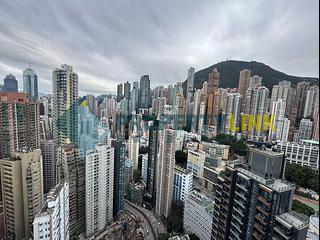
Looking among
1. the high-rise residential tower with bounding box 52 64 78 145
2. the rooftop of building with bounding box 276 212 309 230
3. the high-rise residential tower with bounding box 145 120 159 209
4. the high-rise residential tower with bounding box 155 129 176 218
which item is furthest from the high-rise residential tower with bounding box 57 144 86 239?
the rooftop of building with bounding box 276 212 309 230

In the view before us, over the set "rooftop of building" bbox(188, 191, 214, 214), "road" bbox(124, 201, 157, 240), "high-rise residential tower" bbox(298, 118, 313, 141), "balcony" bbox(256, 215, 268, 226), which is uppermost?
"high-rise residential tower" bbox(298, 118, 313, 141)

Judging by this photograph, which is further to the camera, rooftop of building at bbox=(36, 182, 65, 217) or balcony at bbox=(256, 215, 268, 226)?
rooftop of building at bbox=(36, 182, 65, 217)

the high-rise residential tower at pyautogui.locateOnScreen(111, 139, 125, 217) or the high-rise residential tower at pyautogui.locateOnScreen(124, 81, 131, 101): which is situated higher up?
the high-rise residential tower at pyautogui.locateOnScreen(124, 81, 131, 101)

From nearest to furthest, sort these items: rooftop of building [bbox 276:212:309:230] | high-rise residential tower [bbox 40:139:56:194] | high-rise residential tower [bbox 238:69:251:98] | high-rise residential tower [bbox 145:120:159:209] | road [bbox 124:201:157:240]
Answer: rooftop of building [bbox 276:212:309:230], road [bbox 124:201:157:240], high-rise residential tower [bbox 40:139:56:194], high-rise residential tower [bbox 145:120:159:209], high-rise residential tower [bbox 238:69:251:98]

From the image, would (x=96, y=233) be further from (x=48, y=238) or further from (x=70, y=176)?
(x=48, y=238)

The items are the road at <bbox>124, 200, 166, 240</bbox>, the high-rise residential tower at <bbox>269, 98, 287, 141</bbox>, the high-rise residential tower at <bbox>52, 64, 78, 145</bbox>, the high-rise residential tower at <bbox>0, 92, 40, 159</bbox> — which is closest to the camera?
the road at <bbox>124, 200, 166, 240</bbox>

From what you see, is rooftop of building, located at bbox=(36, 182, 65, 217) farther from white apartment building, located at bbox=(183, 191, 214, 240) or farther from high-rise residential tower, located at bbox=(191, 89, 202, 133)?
high-rise residential tower, located at bbox=(191, 89, 202, 133)

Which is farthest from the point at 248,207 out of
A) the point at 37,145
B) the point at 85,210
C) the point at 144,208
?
the point at 37,145
